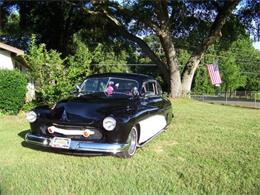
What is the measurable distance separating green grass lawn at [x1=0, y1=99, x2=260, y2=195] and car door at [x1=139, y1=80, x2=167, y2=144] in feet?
0.78

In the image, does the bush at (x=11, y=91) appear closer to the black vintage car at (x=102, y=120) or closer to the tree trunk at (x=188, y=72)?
the black vintage car at (x=102, y=120)

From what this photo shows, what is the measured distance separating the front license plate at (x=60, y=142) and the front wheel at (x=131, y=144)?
0.87 metres

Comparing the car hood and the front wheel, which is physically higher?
the car hood

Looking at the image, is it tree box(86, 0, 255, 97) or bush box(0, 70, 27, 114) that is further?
tree box(86, 0, 255, 97)

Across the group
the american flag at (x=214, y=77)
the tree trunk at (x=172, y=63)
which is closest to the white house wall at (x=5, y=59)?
the tree trunk at (x=172, y=63)

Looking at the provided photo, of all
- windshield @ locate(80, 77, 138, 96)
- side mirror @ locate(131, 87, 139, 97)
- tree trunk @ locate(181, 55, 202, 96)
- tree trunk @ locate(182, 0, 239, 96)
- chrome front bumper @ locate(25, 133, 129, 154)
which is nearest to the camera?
chrome front bumper @ locate(25, 133, 129, 154)

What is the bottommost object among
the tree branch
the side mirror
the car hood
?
the car hood

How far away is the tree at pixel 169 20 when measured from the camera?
72.9ft

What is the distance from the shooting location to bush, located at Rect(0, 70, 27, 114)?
13367mm

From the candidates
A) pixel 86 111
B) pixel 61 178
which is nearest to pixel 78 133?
pixel 86 111

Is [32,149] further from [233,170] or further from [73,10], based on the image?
[73,10]

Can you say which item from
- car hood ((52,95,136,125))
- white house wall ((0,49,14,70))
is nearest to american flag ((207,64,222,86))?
white house wall ((0,49,14,70))

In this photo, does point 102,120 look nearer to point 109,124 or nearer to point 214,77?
point 109,124

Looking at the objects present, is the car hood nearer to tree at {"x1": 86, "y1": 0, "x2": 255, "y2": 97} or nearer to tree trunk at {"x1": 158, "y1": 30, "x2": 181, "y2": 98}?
tree at {"x1": 86, "y1": 0, "x2": 255, "y2": 97}
